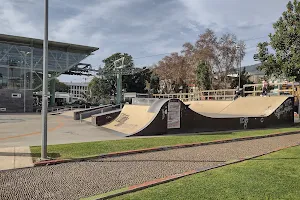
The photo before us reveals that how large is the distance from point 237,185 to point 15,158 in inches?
217

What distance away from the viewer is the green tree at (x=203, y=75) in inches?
1524

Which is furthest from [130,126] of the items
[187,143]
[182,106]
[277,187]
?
[277,187]

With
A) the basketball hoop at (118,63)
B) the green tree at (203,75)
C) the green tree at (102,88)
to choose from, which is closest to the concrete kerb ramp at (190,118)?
the green tree at (203,75)

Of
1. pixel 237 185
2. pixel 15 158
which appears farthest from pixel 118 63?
pixel 237 185

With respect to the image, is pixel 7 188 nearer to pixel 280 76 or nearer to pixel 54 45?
pixel 280 76

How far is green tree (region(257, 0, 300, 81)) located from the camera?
14680 millimetres

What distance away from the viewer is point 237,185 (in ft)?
15.6

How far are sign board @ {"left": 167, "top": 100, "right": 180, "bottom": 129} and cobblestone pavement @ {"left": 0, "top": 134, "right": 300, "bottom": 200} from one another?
4.14 m

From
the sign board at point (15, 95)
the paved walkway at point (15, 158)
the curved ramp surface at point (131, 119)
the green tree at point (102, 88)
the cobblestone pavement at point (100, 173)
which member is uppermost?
the green tree at point (102, 88)

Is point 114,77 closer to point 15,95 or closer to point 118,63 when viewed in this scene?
point 118,63

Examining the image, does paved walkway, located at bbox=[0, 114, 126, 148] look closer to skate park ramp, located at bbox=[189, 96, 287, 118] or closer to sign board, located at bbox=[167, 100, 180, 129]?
sign board, located at bbox=[167, 100, 180, 129]

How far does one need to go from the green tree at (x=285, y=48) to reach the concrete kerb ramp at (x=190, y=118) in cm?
248

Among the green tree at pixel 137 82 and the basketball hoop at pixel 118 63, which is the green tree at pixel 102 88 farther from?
the basketball hoop at pixel 118 63

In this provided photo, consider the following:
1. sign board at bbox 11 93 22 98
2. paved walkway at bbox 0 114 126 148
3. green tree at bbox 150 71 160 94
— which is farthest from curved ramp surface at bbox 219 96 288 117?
green tree at bbox 150 71 160 94
